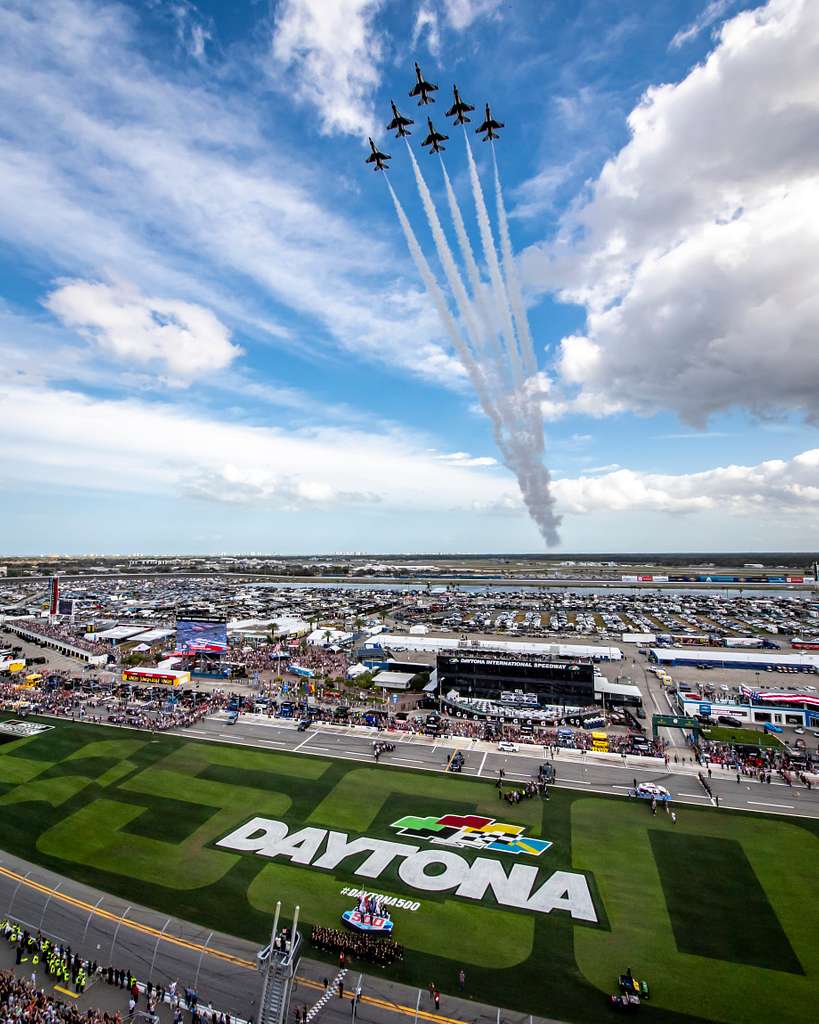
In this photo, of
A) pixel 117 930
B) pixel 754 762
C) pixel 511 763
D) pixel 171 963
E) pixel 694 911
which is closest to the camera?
pixel 171 963

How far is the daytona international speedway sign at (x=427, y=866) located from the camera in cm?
2933

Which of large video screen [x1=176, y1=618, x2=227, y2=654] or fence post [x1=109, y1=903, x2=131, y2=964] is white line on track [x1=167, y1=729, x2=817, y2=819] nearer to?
fence post [x1=109, y1=903, x2=131, y2=964]

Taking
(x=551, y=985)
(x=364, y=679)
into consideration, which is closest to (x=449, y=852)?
(x=551, y=985)

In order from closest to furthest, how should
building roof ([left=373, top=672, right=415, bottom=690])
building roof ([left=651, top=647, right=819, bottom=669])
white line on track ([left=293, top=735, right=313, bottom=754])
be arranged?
white line on track ([left=293, top=735, right=313, bottom=754]) < building roof ([left=373, top=672, right=415, bottom=690]) < building roof ([left=651, top=647, right=819, bottom=669])

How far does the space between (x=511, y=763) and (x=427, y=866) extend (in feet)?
56.6

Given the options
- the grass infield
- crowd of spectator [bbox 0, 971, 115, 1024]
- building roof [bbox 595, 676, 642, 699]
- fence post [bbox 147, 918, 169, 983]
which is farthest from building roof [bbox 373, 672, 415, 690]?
crowd of spectator [bbox 0, 971, 115, 1024]

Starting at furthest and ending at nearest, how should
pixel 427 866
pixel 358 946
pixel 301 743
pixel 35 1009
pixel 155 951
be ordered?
pixel 301 743 → pixel 427 866 → pixel 155 951 → pixel 358 946 → pixel 35 1009

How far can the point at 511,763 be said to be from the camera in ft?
156

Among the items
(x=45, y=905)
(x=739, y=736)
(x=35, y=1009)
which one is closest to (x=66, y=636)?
(x=45, y=905)

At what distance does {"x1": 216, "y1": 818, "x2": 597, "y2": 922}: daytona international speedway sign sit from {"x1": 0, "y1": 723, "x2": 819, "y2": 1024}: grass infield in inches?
20.2

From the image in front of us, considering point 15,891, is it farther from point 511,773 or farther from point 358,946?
point 511,773

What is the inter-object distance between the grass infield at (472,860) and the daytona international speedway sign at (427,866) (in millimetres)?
513

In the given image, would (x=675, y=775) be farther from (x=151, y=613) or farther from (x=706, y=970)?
(x=151, y=613)

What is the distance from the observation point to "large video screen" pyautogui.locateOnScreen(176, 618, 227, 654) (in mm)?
82812
